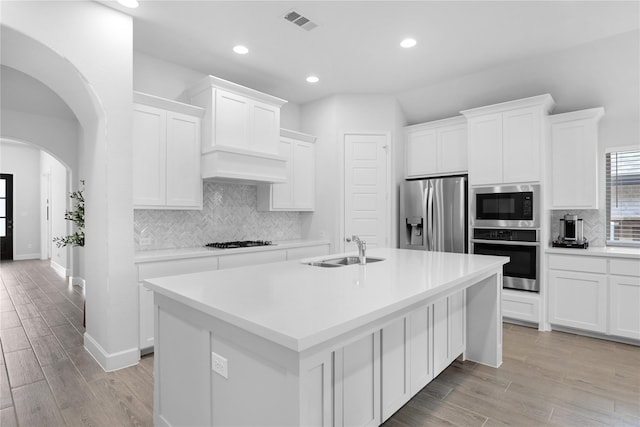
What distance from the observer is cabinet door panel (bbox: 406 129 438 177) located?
478cm

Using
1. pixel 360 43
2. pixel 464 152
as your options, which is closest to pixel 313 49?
pixel 360 43

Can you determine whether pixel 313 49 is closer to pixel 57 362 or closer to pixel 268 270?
pixel 268 270

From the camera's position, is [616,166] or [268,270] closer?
[268,270]

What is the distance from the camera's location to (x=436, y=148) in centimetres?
475

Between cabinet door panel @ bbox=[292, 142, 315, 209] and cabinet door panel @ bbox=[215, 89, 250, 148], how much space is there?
1075mm

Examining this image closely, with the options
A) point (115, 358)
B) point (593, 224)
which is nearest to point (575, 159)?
point (593, 224)

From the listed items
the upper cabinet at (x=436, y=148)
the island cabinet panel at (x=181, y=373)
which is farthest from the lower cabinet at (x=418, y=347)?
the upper cabinet at (x=436, y=148)

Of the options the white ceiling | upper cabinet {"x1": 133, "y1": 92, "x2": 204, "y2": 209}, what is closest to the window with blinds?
the white ceiling

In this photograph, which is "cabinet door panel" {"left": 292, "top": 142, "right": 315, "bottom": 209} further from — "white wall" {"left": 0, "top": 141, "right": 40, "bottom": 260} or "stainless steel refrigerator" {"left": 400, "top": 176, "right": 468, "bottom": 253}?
"white wall" {"left": 0, "top": 141, "right": 40, "bottom": 260}

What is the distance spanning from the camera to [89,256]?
3104 millimetres

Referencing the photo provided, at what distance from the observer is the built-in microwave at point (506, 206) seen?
383 cm

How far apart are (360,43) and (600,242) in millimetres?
3461

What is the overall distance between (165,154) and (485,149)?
3561mm

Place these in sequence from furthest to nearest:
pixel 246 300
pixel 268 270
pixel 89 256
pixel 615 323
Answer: pixel 615 323 < pixel 89 256 < pixel 268 270 < pixel 246 300
